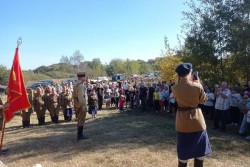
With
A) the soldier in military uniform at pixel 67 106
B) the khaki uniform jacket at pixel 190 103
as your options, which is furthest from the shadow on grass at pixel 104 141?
the khaki uniform jacket at pixel 190 103

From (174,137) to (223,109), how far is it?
2629mm

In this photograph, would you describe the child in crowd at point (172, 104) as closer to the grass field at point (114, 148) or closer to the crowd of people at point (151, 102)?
the crowd of people at point (151, 102)

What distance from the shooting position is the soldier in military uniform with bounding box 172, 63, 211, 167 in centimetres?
520

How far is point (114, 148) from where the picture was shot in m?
8.67

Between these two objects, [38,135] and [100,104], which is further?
[100,104]

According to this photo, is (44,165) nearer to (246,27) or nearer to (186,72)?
(186,72)

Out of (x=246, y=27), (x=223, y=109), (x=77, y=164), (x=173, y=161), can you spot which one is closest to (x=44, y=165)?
(x=77, y=164)

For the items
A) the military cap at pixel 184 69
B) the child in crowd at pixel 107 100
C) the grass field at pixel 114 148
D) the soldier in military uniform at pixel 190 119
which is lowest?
the grass field at pixel 114 148

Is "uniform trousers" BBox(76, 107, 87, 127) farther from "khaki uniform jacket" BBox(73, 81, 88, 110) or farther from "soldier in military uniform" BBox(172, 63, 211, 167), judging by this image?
"soldier in military uniform" BBox(172, 63, 211, 167)

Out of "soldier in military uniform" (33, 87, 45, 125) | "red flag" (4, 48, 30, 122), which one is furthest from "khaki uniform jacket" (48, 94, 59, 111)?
"red flag" (4, 48, 30, 122)

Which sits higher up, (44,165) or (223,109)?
(223,109)

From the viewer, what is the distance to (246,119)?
1105 centimetres

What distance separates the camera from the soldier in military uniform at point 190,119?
520 cm

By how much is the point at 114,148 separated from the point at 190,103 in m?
3.95
